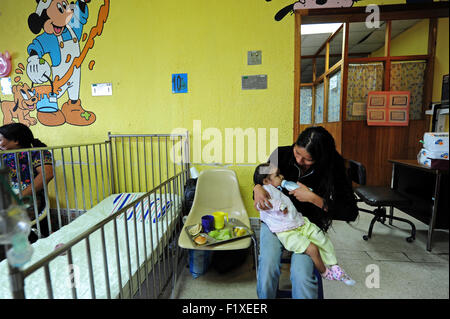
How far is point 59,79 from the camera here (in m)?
1.73

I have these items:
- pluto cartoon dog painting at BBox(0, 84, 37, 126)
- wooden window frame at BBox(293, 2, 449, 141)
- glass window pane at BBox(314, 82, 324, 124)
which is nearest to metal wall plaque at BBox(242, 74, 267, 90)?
wooden window frame at BBox(293, 2, 449, 141)

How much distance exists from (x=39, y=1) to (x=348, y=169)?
1480 millimetres

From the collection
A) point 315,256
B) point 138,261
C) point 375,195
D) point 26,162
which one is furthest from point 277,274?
point 26,162

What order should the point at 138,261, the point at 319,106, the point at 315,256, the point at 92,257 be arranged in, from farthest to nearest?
the point at 92,257
the point at 138,261
the point at 319,106
the point at 315,256

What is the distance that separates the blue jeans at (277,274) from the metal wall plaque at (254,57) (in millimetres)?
1348

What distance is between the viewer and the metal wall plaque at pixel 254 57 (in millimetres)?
1585

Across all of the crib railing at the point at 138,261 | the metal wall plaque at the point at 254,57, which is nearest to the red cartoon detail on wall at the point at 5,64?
the crib railing at the point at 138,261

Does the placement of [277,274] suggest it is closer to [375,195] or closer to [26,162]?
[375,195]

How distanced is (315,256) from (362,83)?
0.56m

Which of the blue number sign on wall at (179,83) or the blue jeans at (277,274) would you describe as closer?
the blue jeans at (277,274)

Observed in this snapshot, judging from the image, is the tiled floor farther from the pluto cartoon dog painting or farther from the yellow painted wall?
the pluto cartoon dog painting

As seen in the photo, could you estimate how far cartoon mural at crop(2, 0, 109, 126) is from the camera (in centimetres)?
148

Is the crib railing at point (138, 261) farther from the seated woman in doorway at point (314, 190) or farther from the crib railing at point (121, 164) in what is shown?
the seated woman in doorway at point (314, 190)

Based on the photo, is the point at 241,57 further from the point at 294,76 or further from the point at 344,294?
the point at 344,294
